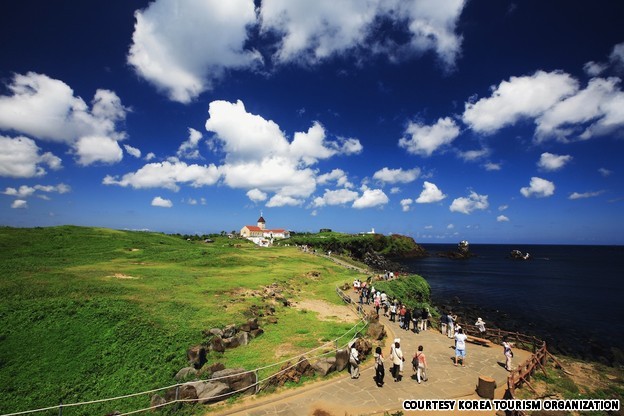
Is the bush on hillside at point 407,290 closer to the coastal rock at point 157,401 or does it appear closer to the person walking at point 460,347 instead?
the person walking at point 460,347

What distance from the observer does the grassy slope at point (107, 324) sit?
14.4 metres

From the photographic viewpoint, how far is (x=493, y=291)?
2530 inches

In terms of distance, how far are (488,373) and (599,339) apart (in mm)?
30063

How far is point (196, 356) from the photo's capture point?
17078 mm

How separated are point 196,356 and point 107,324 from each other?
6.70 meters

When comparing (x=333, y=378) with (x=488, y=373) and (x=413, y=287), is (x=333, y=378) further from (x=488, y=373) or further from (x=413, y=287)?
(x=413, y=287)

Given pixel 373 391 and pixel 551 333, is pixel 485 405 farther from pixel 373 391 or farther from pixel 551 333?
pixel 551 333

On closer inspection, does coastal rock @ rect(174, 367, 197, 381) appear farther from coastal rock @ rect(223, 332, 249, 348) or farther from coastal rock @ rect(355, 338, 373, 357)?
coastal rock @ rect(355, 338, 373, 357)

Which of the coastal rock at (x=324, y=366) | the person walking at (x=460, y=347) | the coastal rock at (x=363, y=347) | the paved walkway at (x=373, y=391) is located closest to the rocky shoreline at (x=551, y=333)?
the paved walkway at (x=373, y=391)

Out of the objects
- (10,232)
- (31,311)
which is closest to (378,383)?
(31,311)

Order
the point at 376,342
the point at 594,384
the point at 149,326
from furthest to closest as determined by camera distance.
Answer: the point at 376,342 < the point at 149,326 < the point at 594,384

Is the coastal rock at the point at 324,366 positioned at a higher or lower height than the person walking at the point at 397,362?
lower

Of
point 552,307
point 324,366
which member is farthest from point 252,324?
point 552,307

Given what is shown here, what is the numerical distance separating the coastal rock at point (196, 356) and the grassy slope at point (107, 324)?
0.38m
